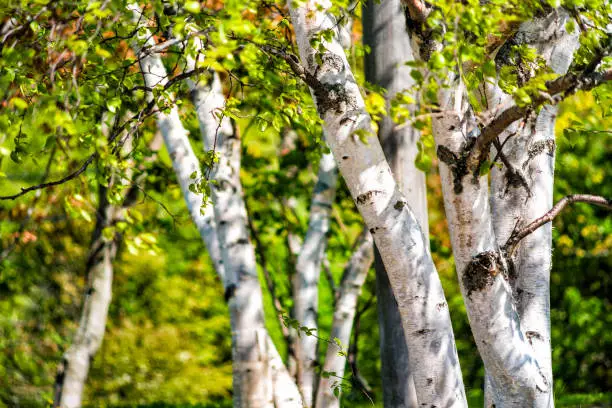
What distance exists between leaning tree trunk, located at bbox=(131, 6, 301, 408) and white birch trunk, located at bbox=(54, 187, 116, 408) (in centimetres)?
247

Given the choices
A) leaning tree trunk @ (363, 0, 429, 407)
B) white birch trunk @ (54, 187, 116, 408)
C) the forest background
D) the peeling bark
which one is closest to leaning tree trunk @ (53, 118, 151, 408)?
white birch trunk @ (54, 187, 116, 408)

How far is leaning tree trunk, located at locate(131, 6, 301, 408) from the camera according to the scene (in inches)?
163

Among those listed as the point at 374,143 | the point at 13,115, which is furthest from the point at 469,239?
the point at 13,115

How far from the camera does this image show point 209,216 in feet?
15.6

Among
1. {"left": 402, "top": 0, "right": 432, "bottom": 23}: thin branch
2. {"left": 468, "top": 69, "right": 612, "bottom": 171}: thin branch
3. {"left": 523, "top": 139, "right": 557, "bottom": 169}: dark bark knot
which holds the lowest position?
{"left": 468, "top": 69, "right": 612, "bottom": 171}: thin branch

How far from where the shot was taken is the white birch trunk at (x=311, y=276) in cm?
508

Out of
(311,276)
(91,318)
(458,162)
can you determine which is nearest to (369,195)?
(458,162)

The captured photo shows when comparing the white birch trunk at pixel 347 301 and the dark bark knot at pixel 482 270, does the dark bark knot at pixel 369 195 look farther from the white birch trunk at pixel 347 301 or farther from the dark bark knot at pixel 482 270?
the white birch trunk at pixel 347 301

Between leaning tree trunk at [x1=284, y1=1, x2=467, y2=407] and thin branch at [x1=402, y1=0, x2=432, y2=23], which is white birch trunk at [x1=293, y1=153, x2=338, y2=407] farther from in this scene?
thin branch at [x1=402, y1=0, x2=432, y2=23]

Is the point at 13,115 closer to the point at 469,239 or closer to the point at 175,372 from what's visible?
the point at 469,239

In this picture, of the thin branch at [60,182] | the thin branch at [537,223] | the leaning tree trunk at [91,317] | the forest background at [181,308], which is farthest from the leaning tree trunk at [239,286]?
the forest background at [181,308]

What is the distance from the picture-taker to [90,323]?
22.6 feet

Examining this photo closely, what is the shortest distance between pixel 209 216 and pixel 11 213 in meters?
5.85

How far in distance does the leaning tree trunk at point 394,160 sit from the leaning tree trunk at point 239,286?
2.08 feet
